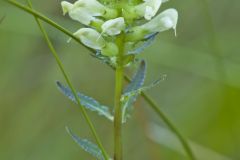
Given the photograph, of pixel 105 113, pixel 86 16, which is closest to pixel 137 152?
pixel 105 113

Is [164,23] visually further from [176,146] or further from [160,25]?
[176,146]

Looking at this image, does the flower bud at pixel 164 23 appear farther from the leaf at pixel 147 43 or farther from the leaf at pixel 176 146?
the leaf at pixel 176 146

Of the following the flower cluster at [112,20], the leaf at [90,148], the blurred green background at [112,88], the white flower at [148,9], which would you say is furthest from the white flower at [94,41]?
the blurred green background at [112,88]

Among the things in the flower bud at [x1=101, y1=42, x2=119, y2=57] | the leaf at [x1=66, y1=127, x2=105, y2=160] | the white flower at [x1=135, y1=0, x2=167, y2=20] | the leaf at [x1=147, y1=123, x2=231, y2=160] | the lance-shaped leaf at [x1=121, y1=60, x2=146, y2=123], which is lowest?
the leaf at [x1=147, y1=123, x2=231, y2=160]

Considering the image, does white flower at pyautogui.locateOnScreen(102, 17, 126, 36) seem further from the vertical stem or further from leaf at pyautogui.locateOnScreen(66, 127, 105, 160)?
leaf at pyautogui.locateOnScreen(66, 127, 105, 160)

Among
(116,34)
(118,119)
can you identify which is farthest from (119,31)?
(118,119)

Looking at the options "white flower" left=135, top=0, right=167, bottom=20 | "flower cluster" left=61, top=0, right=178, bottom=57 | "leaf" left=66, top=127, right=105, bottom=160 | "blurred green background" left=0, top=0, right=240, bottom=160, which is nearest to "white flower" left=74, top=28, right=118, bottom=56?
"flower cluster" left=61, top=0, right=178, bottom=57

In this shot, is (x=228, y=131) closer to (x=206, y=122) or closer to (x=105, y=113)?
(x=206, y=122)
